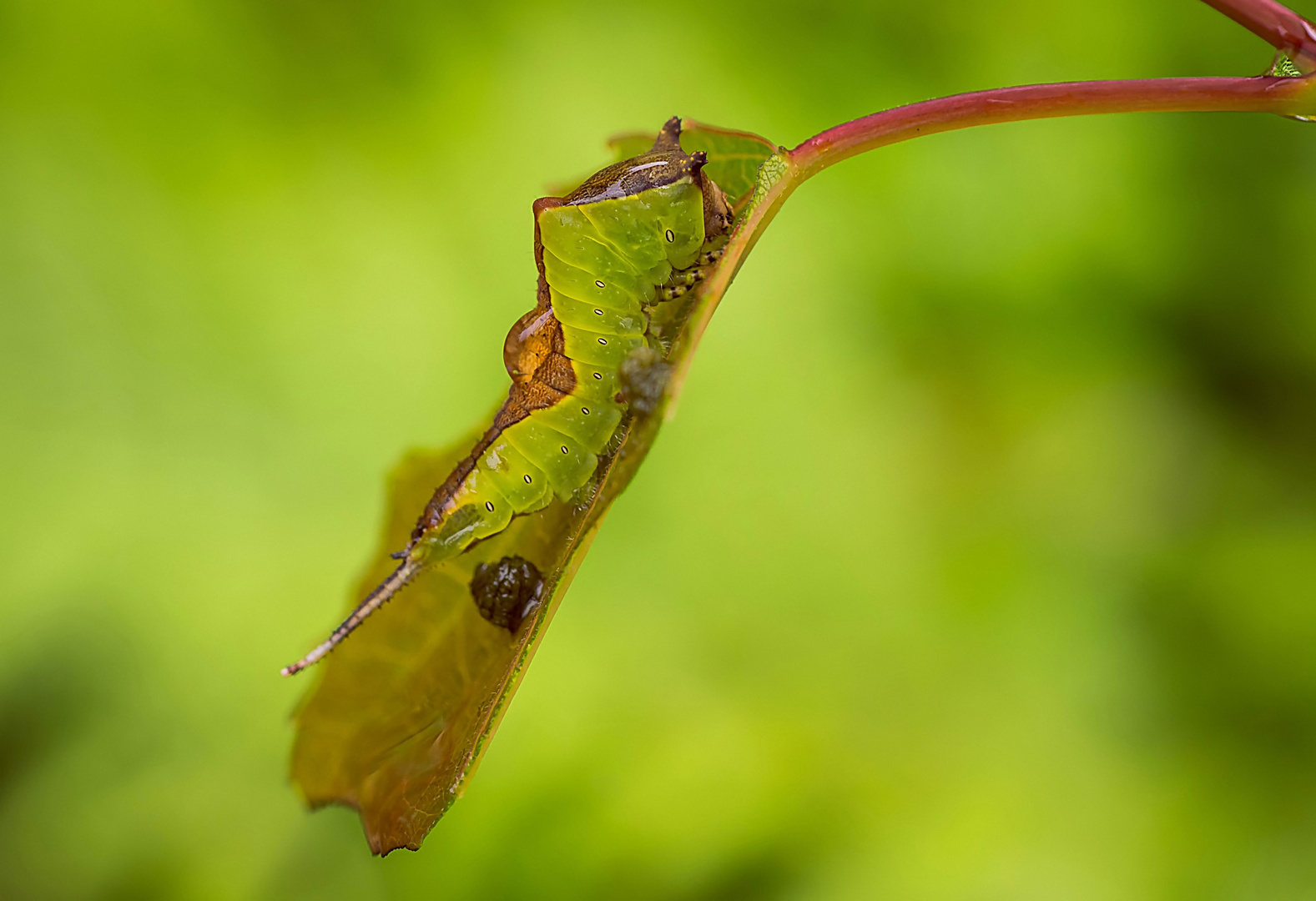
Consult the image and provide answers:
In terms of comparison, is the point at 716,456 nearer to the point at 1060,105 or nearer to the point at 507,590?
the point at 507,590

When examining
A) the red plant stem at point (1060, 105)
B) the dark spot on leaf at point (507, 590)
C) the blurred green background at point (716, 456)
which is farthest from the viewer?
the blurred green background at point (716, 456)

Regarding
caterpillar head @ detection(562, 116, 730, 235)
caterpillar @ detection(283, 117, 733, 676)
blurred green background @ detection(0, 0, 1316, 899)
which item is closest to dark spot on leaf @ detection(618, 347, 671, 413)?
caterpillar @ detection(283, 117, 733, 676)

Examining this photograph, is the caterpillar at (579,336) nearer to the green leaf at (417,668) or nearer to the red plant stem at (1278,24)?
the green leaf at (417,668)

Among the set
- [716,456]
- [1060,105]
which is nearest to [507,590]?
[1060,105]

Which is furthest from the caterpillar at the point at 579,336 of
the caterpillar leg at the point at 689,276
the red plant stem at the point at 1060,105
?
the red plant stem at the point at 1060,105

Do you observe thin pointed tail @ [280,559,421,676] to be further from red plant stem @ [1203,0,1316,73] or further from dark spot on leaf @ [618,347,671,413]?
red plant stem @ [1203,0,1316,73]

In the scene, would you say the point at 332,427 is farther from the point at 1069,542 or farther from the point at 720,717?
the point at 1069,542
